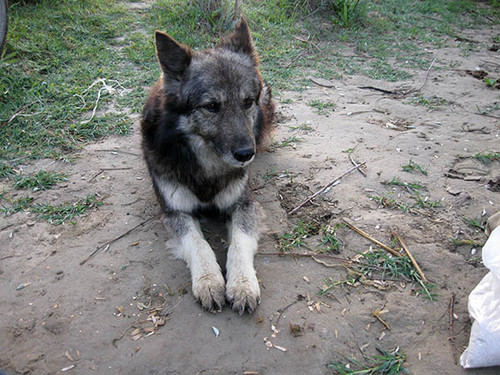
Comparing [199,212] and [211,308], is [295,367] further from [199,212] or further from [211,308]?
[199,212]

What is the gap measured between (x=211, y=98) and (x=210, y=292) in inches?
63.1

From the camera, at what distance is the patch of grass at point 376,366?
91.5 inches

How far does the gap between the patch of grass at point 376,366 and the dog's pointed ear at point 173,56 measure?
8.72 ft

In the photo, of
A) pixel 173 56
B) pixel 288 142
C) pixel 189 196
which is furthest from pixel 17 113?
pixel 288 142

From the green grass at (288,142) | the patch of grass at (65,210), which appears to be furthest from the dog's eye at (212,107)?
the green grass at (288,142)

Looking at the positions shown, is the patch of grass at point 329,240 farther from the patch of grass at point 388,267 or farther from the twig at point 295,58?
the twig at point 295,58

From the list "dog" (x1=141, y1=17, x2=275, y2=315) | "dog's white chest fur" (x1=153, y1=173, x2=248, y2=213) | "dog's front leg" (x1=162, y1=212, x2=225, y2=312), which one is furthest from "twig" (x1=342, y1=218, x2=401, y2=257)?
"dog's front leg" (x1=162, y1=212, x2=225, y2=312)

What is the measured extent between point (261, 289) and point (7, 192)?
2.95 m

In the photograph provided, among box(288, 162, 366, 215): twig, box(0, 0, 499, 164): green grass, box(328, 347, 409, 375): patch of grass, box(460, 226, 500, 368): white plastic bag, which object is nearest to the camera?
box(460, 226, 500, 368): white plastic bag

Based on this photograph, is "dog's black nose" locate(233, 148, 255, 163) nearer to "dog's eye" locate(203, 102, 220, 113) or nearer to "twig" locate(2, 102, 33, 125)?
"dog's eye" locate(203, 102, 220, 113)

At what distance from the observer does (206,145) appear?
334cm

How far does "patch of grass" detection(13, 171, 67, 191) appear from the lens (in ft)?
13.2

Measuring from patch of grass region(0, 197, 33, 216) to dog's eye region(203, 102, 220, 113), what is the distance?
2.14 m

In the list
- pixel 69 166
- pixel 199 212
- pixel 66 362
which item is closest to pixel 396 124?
pixel 199 212
